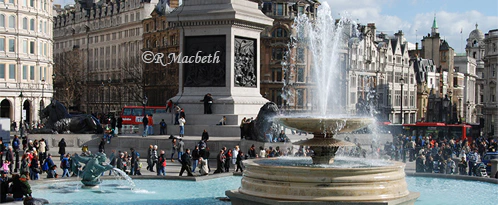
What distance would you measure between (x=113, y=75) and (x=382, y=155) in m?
86.9

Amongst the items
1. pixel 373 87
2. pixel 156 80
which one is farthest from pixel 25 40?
pixel 373 87

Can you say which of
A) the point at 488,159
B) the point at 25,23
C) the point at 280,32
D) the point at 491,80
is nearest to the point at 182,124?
the point at 488,159

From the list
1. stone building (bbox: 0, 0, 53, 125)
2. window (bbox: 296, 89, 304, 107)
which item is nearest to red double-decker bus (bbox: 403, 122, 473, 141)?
window (bbox: 296, 89, 304, 107)

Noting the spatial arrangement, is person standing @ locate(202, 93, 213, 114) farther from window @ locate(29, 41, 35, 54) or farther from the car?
window @ locate(29, 41, 35, 54)

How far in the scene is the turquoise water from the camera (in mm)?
17078

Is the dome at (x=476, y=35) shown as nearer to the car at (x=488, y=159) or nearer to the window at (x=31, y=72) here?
the window at (x=31, y=72)

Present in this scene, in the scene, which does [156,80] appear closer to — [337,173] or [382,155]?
[382,155]

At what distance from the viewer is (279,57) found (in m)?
85.7

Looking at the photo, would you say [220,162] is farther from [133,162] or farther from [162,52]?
[162,52]

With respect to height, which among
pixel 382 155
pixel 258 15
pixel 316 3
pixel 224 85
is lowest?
pixel 382 155

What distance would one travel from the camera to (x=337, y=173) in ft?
44.1

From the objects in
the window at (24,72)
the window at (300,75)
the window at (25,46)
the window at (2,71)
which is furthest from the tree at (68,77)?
the window at (300,75)

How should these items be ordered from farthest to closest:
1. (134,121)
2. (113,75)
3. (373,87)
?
(113,75), (373,87), (134,121)

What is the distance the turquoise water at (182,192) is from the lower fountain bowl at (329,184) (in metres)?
3.02
